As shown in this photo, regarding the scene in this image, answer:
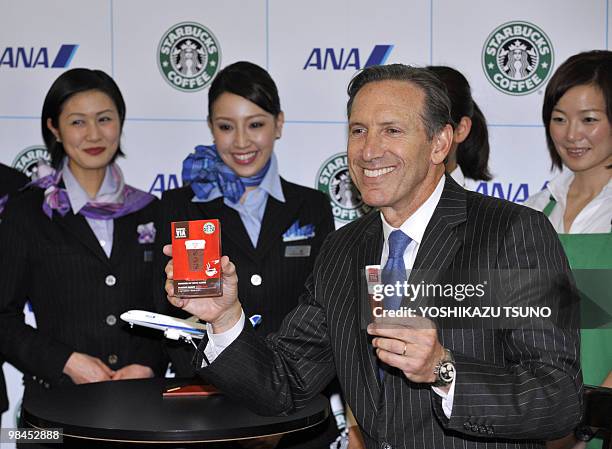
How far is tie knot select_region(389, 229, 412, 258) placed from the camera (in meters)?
2.50

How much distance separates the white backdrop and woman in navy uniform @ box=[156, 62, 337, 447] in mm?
756

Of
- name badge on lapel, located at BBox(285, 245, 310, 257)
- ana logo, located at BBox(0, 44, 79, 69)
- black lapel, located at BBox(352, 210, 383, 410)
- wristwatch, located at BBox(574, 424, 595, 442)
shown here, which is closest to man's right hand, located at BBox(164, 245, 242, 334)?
black lapel, located at BBox(352, 210, 383, 410)

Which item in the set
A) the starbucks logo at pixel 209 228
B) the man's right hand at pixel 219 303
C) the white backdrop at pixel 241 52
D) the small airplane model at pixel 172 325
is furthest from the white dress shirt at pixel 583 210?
the starbucks logo at pixel 209 228

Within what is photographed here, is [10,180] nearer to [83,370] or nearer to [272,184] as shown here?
[83,370]

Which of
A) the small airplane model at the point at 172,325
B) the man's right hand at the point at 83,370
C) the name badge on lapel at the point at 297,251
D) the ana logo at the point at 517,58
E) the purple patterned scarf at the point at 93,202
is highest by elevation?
the ana logo at the point at 517,58

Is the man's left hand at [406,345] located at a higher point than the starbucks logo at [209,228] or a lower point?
lower

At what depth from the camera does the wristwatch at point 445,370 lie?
2.05 m

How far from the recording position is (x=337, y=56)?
4.84 m

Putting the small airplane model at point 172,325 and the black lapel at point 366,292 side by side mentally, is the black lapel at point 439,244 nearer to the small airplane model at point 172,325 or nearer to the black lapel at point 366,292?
A: the black lapel at point 366,292

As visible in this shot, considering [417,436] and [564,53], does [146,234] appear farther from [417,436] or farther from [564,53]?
[564,53]

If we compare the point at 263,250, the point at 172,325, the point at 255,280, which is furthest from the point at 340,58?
Result: the point at 172,325

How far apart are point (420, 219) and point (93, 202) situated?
204 cm

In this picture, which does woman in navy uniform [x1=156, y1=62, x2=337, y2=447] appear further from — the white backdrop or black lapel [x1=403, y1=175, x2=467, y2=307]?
black lapel [x1=403, y1=175, x2=467, y2=307]

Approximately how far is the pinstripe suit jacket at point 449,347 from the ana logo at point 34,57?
2662mm
